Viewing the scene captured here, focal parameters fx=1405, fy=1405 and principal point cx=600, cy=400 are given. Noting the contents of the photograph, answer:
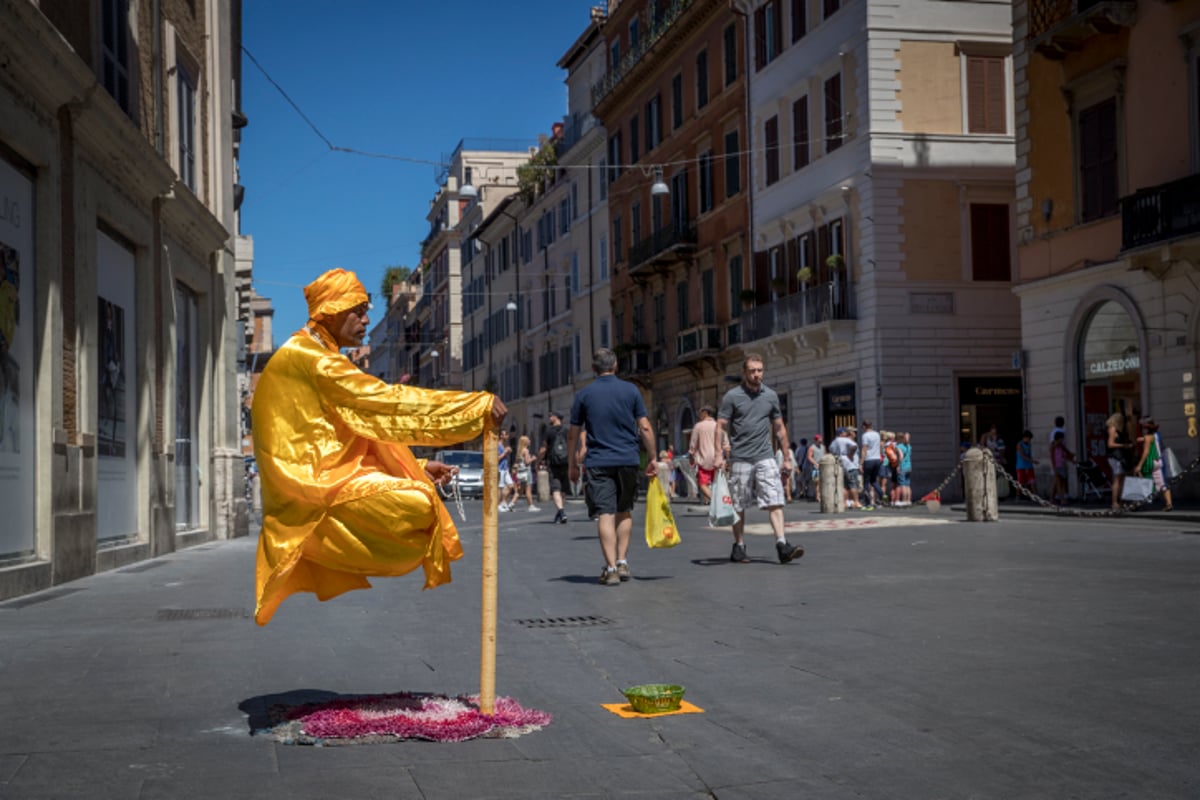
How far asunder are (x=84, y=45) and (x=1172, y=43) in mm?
17384

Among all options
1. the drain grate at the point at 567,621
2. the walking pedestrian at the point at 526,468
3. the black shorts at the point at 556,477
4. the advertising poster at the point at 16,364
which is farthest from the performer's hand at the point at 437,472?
the walking pedestrian at the point at 526,468

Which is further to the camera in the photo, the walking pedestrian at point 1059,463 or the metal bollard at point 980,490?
the walking pedestrian at point 1059,463

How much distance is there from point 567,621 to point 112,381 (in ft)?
26.9

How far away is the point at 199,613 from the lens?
9594 millimetres

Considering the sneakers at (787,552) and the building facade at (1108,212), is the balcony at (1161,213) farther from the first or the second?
the sneakers at (787,552)

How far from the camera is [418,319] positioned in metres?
105

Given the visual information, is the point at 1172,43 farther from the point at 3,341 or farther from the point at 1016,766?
the point at 1016,766

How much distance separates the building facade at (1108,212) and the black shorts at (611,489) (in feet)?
46.4

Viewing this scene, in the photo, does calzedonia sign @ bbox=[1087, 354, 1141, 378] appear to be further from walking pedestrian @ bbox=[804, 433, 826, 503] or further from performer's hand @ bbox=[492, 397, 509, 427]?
performer's hand @ bbox=[492, 397, 509, 427]

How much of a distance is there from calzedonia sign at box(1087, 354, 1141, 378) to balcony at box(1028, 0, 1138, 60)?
574cm

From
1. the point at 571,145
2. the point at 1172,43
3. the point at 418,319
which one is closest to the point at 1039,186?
the point at 1172,43

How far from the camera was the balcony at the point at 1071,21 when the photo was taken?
24.0 meters

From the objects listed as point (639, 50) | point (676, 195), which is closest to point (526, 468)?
point (676, 195)

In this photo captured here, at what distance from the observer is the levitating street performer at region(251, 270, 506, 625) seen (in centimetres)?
500
